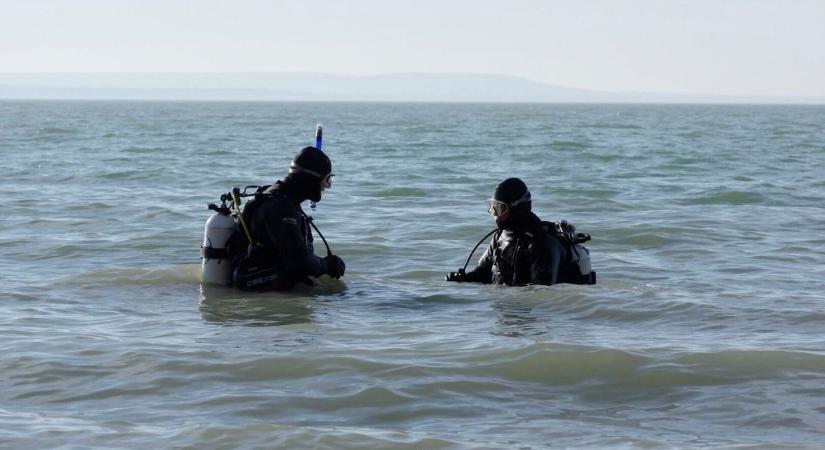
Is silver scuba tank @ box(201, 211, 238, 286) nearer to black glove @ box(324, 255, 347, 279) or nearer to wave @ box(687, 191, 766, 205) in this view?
black glove @ box(324, 255, 347, 279)

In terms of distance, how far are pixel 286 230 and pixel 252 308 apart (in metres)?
0.67

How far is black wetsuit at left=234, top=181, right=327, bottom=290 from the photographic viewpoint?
9000 millimetres

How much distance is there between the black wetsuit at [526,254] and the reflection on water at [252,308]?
1.47 m

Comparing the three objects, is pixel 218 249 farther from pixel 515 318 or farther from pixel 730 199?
pixel 730 199

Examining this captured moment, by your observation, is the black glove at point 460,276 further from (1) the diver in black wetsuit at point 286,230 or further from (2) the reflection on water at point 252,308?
(2) the reflection on water at point 252,308

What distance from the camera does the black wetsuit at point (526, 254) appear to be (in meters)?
9.27

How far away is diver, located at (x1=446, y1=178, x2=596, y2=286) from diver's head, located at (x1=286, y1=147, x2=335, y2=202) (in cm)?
121

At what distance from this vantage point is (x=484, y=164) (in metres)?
31.3

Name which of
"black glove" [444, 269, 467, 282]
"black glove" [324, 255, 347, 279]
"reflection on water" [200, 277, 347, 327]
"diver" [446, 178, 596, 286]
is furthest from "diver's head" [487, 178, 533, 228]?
"reflection on water" [200, 277, 347, 327]

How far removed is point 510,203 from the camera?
9141mm

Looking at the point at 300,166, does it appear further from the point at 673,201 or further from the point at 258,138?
the point at 258,138

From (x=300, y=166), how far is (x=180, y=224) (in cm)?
710

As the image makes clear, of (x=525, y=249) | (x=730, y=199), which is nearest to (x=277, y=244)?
(x=525, y=249)

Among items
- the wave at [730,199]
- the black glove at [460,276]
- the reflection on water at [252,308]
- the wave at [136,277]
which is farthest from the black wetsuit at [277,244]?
the wave at [730,199]
